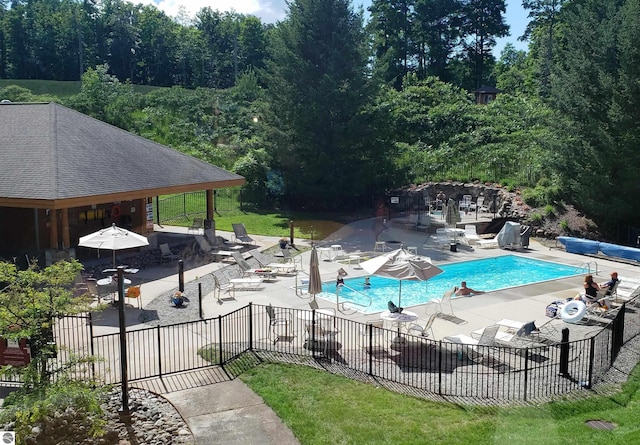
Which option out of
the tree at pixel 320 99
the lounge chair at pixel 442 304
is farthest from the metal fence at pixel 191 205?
the lounge chair at pixel 442 304

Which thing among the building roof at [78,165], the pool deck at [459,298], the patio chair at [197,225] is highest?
the building roof at [78,165]

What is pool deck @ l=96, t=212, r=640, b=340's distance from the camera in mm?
15805

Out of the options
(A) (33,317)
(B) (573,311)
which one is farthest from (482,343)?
(A) (33,317)

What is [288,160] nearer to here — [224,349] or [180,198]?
[180,198]

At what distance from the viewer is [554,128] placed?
100.0ft

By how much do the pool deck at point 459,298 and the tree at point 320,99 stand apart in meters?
9.37

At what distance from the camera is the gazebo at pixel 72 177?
64.3ft

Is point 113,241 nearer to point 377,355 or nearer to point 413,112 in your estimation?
point 377,355

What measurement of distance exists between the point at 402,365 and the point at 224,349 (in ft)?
12.7

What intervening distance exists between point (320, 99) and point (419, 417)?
27.6m

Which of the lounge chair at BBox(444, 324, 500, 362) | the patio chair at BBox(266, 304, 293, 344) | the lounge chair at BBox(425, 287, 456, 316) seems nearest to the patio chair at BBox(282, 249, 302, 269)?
the lounge chair at BBox(425, 287, 456, 316)

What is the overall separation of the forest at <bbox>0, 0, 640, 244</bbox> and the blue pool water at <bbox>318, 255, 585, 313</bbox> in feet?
20.8

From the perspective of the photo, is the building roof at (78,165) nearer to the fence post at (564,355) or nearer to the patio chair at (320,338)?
the patio chair at (320,338)

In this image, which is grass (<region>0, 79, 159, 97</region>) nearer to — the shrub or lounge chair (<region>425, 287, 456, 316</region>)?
the shrub
